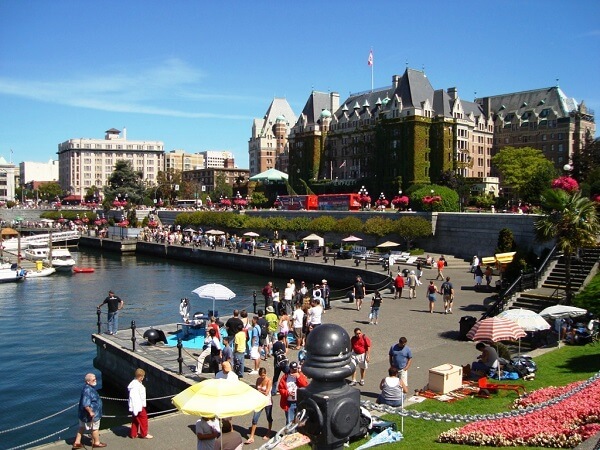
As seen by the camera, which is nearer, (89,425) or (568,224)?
(89,425)

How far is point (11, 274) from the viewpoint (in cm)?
5025

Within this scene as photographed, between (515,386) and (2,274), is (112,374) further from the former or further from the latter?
(2,274)

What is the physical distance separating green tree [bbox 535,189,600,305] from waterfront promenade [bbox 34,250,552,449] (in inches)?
204

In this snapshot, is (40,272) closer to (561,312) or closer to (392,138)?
(561,312)

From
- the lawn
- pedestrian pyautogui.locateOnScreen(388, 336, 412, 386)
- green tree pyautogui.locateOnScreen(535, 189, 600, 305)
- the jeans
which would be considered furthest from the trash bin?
the jeans

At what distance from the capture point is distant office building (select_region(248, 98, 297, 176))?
164625 millimetres

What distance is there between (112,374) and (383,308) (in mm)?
13310

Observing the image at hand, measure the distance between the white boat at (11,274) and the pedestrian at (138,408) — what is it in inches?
1677

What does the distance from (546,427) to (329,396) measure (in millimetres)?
6639

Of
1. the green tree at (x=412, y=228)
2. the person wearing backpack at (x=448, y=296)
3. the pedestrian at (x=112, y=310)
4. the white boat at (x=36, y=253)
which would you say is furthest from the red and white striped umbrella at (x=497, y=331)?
the white boat at (x=36, y=253)

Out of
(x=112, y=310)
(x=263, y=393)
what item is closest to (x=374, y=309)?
(x=112, y=310)

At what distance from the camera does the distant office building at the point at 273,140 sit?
164625mm

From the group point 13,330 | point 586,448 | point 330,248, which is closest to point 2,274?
point 13,330

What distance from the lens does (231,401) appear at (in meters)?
9.23
